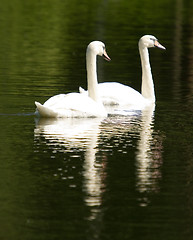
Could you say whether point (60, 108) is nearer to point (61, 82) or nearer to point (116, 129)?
point (116, 129)

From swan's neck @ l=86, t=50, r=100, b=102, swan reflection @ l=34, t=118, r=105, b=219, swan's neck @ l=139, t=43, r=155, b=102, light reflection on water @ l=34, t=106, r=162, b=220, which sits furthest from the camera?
swan's neck @ l=139, t=43, r=155, b=102

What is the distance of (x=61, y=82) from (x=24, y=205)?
11.1 m

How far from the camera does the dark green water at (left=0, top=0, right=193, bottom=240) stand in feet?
29.0

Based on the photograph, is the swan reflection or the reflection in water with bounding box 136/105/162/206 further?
the reflection in water with bounding box 136/105/162/206

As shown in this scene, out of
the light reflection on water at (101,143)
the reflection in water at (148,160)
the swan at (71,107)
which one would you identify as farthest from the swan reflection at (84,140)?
the reflection in water at (148,160)

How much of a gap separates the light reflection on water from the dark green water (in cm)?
1

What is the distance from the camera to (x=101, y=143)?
42.6 feet

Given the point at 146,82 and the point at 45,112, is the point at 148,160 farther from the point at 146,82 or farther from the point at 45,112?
the point at 146,82

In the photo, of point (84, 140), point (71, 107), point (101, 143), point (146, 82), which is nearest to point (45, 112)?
point (71, 107)

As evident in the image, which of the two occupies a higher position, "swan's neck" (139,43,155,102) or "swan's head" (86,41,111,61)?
"swan's head" (86,41,111,61)

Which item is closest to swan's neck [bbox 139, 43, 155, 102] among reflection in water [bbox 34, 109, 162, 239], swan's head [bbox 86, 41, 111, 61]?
reflection in water [bbox 34, 109, 162, 239]

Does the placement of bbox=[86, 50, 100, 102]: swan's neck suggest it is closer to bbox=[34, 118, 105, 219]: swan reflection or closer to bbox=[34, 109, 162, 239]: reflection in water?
bbox=[34, 109, 162, 239]: reflection in water

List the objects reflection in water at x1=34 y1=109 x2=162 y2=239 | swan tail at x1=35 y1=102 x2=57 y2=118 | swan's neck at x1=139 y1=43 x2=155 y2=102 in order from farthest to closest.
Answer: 1. swan's neck at x1=139 y1=43 x2=155 y2=102
2. swan tail at x1=35 y1=102 x2=57 y2=118
3. reflection in water at x1=34 y1=109 x2=162 y2=239

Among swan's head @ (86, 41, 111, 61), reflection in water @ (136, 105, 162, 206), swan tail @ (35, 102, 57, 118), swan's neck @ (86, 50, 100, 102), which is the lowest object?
reflection in water @ (136, 105, 162, 206)
